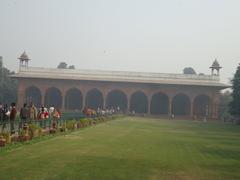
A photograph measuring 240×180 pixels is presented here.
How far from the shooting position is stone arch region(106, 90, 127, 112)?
196 feet

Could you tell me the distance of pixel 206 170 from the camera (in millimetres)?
10445

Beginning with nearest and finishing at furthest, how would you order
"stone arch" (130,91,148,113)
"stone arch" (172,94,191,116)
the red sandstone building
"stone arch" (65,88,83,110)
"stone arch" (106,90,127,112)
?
the red sandstone building, "stone arch" (172,94,191,116), "stone arch" (65,88,83,110), "stone arch" (130,91,148,113), "stone arch" (106,90,127,112)

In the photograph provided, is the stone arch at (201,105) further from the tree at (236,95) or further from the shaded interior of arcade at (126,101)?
the tree at (236,95)

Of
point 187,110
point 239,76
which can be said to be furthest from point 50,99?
point 239,76

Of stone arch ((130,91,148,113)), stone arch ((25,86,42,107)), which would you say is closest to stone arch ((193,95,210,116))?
stone arch ((130,91,148,113))

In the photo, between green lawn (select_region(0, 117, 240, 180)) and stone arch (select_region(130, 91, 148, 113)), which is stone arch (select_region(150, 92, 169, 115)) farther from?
green lawn (select_region(0, 117, 240, 180))

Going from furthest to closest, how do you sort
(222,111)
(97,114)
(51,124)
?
(222,111)
(97,114)
(51,124)

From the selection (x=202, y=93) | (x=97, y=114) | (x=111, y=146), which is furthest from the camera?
(x=202, y=93)

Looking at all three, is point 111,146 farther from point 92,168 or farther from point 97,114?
point 97,114

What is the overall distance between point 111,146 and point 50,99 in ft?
149

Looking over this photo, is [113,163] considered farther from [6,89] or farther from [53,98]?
[6,89]

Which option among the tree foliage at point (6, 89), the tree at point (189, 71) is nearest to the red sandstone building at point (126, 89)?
the tree foliage at point (6, 89)

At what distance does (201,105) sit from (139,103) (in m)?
8.66

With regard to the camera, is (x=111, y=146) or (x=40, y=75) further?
(x=40, y=75)
